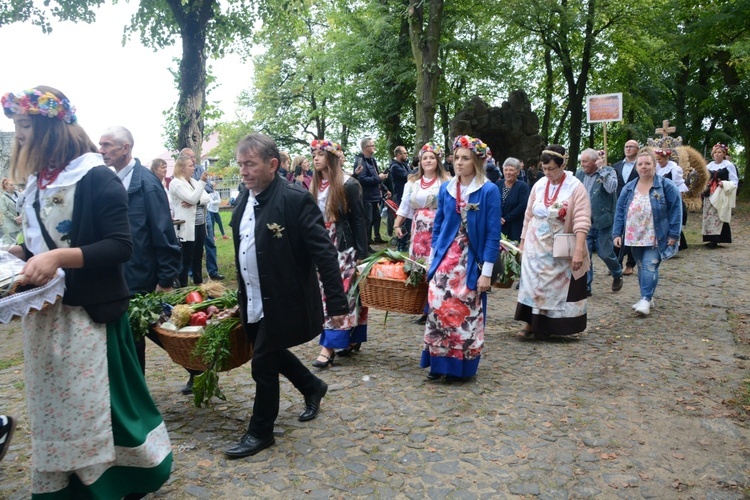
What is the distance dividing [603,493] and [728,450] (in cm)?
123

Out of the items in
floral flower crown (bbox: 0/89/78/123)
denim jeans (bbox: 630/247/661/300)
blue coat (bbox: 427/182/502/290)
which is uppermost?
floral flower crown (bbox: 0/89/78/123)

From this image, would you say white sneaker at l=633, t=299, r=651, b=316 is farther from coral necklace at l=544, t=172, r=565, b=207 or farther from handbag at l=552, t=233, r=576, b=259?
coral necklace at l=544, t=172, r=565, b=207

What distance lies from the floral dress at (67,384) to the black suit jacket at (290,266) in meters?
1.09

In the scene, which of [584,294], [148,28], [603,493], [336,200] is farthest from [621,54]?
[603,493]

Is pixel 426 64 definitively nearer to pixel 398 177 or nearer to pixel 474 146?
pixel 398 177

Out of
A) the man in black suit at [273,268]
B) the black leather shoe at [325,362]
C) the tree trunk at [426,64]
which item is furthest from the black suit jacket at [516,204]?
the tree trunk at [426,64]

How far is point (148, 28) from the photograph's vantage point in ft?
44.2

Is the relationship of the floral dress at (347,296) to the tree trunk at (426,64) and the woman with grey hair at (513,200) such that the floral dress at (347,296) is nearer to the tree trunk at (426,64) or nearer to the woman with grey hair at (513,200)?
the woman with grey hair at (513,200)

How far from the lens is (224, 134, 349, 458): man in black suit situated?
156 inches

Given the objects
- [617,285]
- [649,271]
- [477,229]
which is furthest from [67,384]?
[617,285]

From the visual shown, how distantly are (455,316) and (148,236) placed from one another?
2.68 meters

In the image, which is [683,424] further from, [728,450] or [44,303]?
[44,303]

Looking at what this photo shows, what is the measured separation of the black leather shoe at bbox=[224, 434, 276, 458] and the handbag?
394 cm

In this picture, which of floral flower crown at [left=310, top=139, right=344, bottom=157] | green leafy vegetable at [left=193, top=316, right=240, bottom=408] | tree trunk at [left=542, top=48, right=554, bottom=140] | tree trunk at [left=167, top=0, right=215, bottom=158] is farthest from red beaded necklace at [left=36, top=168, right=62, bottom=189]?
tree trunk at [left=542, top=48, right=554, bottom=140]
